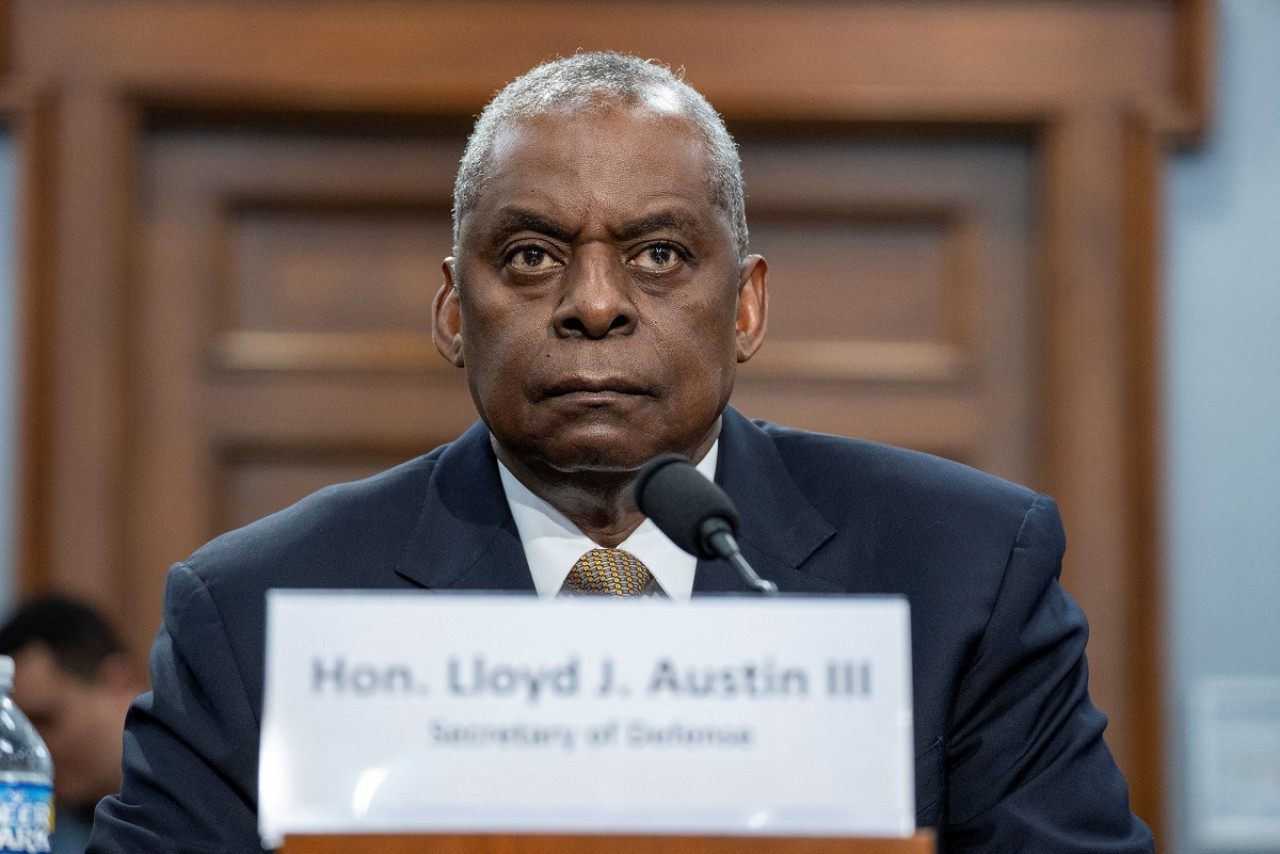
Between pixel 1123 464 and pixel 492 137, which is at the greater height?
pixel 492 137

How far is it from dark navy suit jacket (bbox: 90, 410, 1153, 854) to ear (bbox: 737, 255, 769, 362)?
0.32 feet

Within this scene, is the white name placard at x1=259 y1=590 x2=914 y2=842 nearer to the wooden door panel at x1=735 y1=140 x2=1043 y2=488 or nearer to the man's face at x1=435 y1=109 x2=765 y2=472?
the man's face at x1=435 y1=109 x2=765 y2=472

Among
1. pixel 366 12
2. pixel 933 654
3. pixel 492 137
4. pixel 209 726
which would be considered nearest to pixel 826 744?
pixel 933 654

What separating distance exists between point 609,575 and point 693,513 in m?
0.49

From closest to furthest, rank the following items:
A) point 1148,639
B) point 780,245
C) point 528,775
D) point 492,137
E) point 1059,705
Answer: point 528,775 < point 1059,705 < point 492,137 < point 1148,639 < point 780,245

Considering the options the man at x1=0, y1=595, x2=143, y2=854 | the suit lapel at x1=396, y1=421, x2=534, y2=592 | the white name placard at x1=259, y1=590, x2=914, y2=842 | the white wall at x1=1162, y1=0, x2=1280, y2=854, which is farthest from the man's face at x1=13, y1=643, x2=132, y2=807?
the white name placard at x1=259, y1=590, x2=914, y2=842

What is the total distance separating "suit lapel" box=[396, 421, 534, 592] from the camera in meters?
1.69

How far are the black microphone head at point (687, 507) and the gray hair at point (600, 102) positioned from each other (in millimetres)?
527

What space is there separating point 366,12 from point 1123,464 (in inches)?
59.2

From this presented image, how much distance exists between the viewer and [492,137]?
171cm

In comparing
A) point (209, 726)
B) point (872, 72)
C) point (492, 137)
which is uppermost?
point (872, 72)

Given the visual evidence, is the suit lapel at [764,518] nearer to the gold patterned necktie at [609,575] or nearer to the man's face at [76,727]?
Answer: the gold patterned necktie at [609,575]

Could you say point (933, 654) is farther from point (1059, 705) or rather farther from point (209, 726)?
point (209, 726)

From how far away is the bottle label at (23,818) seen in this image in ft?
4.37
